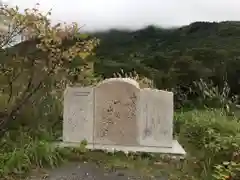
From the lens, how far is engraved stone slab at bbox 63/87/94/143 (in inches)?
264

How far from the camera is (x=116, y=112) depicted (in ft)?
21.8

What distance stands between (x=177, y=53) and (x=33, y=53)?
548 inches

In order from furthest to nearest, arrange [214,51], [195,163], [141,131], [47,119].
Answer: [214,51] → [47,119] → [141,131] → [195,163]

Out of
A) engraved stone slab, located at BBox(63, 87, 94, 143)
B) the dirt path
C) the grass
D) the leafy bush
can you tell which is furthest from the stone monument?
the dirt path

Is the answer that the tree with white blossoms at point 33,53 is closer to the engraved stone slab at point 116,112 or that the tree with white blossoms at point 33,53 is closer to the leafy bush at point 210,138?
the engraved stone slab at point 116,112

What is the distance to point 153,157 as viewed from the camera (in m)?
6.28

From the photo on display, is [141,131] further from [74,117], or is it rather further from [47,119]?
[47,119]

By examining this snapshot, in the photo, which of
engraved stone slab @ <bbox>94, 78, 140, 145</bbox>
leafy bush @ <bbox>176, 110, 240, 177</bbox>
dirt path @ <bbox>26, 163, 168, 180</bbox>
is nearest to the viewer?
dirt path @ <bbox>26, 163, 168, 180</bbox>

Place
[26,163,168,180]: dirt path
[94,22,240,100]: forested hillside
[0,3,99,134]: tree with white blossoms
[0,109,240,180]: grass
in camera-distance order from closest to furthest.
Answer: [26,163,168,180]: dirt path < [0,109,240,180]: grass < [0,3,99,134]: tree with white blossoms < [94,22,240,100]: forested hillside

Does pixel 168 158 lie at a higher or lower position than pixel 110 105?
lower

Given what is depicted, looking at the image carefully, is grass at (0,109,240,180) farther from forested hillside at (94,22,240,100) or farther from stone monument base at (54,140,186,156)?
forested hillside at (94,22,240,100)

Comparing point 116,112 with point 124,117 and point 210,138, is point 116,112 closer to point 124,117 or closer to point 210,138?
point 124,117

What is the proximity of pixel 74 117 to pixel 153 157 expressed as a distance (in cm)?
137

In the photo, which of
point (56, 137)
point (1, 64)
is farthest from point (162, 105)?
point (1, 64)
